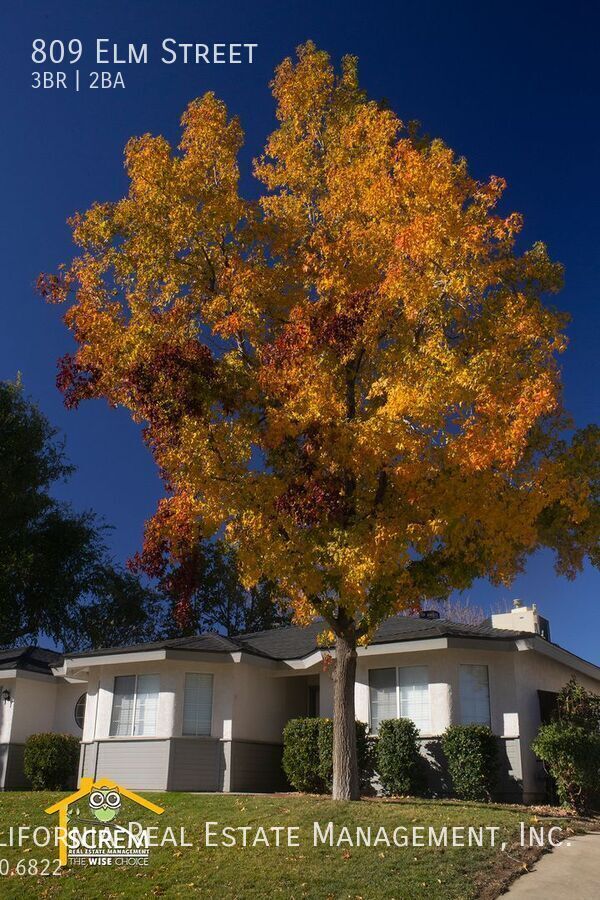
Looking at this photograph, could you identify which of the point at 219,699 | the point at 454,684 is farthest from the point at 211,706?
the point at 454,684

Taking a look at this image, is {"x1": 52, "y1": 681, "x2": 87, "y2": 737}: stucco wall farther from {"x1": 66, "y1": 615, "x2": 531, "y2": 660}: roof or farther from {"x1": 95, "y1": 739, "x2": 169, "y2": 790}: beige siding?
{"x1": 95, "y1": 739, "x2": 169, "y2": 790}: beige siding

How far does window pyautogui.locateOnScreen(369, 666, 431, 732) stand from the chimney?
6814 millimetres

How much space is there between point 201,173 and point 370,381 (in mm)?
5018

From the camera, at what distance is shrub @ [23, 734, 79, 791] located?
20734 mm

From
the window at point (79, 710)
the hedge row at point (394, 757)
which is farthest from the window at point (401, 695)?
the window at point (79, 710)

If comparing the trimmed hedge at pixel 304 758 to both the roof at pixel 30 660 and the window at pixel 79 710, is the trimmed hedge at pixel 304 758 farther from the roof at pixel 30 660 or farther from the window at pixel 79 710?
the roof at pixel 30 660

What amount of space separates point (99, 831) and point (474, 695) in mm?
9259

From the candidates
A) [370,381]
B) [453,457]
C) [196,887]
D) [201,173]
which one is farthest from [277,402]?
[196,887]

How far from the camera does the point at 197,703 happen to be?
19.5 metres

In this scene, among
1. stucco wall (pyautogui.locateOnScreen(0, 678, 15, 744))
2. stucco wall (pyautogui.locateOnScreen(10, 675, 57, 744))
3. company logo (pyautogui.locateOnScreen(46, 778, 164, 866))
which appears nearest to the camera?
company logo (pyautogui.locateOnScreen(46, 778, 164, 866))

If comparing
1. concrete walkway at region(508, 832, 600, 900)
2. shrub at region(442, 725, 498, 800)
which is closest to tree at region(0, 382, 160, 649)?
shrub at region(442, 725, 498, 800)

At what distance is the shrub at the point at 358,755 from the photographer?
17.7 m

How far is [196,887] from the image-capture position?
368 inches

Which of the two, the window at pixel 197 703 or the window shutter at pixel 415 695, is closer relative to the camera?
the window shutter at pixel 415 695
